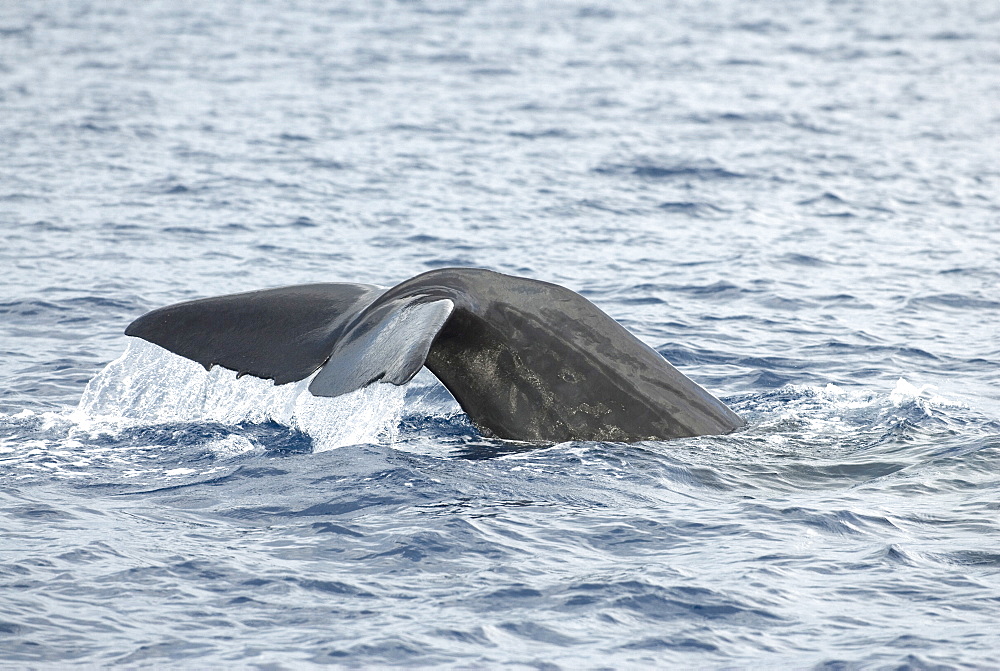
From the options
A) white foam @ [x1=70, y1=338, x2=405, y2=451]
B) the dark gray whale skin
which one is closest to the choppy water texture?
white foam @ [x1=70, y1=338, x2=405, y2=451]

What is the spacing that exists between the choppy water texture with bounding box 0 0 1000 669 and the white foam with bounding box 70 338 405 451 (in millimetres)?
34

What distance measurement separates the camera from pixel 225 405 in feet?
30.9

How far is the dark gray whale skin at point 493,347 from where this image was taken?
24.6ft

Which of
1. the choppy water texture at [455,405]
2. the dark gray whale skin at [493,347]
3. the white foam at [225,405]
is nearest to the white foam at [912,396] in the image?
the choppy water texture at [455,405]

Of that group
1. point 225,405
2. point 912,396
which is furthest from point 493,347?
point 912,396

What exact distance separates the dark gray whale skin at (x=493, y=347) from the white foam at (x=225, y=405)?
1.08m

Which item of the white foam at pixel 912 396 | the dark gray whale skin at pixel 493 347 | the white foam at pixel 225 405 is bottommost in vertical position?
the white foam at pixel 912 396

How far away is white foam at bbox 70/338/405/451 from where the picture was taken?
907cm

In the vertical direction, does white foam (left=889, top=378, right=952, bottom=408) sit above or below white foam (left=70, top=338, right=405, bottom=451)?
below

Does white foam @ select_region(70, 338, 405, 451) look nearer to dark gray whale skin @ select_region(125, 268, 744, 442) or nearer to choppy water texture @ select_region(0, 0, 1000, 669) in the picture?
choppy water texture @ select_region(0, 0, 1000, 669)

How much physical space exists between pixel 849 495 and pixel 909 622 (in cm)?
163

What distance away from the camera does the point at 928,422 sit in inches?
373

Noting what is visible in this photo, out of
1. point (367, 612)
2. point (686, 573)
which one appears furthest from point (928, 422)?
point (367, 612)

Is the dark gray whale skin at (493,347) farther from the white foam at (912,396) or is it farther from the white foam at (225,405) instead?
the white foam at (912,396)
